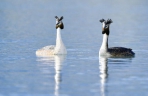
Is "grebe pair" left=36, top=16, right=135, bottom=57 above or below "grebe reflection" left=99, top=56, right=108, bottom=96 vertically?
above

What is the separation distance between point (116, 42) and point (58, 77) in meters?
18.4

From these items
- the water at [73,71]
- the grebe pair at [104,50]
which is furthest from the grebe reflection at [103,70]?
the grebe pair at [104,50]

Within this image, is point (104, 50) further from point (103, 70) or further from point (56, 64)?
point (103, 70)

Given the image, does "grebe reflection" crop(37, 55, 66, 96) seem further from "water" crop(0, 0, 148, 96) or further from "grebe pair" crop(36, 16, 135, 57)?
"grebe pair" crop(36, 16, 135, 57)

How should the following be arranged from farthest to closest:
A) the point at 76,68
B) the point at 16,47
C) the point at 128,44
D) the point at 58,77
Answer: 1. the point at 128,44
2. the point at 16,47
3. the point at 76,68
4. the point at 58,77

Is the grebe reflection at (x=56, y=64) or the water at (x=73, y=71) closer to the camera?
the water at (x=73, y=71)

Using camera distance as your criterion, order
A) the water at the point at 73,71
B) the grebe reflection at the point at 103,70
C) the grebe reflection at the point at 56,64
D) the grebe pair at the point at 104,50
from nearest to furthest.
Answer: the water at the point at 73,71
the grebe reflection at the point at 103,70
the grebe reflection at the point at 56,64
the grebe pair at the point at 104,50

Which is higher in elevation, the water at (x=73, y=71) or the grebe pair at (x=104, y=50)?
the grebe pair at (x=104, y=50)

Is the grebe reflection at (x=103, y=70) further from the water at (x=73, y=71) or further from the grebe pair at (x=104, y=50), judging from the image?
the grebe pair at (x=104, y=50)

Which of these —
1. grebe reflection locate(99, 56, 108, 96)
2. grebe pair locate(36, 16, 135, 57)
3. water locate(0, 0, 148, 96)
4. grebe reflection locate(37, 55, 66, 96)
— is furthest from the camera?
grebe pair locate(36, 16, 135, 57)

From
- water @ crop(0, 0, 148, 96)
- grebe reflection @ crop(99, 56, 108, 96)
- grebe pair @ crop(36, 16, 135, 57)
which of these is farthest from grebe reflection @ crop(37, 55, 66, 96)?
grebe reflection @ crop(99, 56, 108, 96)

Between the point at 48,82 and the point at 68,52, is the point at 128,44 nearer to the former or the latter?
the point at 68,52

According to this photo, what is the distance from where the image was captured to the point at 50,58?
36.8m

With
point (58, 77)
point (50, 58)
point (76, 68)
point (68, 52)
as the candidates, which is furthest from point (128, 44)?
point (58, 77)
